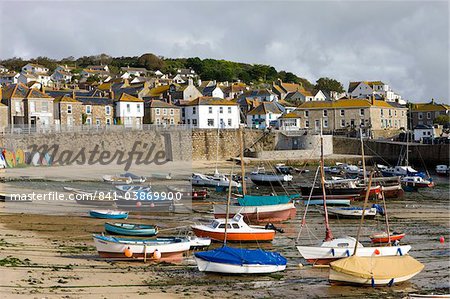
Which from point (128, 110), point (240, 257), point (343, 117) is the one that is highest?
point (128, 110)

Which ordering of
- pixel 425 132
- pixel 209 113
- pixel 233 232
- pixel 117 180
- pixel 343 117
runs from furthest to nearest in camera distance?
pixel 343 117, pixel 425 132, pixel 209 113, pixel 117 180, pixel 233 232

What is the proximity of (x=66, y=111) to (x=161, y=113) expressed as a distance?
527 inches

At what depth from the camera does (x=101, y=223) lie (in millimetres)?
26891

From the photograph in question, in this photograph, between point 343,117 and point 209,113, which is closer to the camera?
point 209,113

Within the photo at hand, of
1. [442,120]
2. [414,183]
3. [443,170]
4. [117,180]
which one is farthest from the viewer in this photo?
[442,120]

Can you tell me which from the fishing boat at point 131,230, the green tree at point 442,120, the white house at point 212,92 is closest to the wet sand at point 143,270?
the fishing boat at point 131,230

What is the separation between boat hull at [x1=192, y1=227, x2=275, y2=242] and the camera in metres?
22.7

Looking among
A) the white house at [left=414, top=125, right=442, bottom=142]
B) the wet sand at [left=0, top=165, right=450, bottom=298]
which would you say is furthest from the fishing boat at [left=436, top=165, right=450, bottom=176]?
the wet sand at [left=0, top=165, right=450, bottom=298]

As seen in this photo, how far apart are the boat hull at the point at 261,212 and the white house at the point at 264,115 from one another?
5132 cm

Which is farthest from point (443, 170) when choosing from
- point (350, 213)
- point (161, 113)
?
point (161, 113)

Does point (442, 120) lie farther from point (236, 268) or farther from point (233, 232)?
point (236, 268)

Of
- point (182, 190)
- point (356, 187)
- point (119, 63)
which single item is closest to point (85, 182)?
point (182, 190)

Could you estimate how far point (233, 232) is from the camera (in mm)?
22844

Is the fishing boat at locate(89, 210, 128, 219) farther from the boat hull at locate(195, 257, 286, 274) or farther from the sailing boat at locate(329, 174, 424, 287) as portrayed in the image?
the sailing boat at locate(329, 174, 424, 287)
